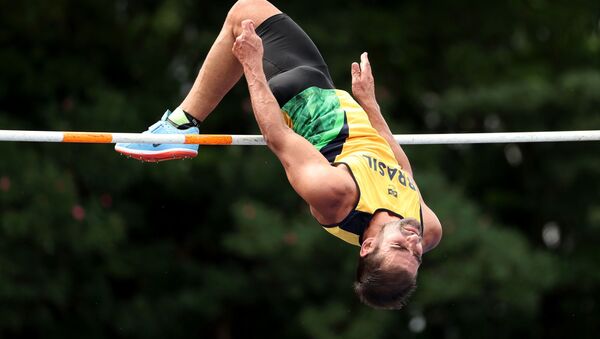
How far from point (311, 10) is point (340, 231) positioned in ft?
29.3

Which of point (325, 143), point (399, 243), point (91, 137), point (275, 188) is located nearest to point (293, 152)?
point (325, 143)

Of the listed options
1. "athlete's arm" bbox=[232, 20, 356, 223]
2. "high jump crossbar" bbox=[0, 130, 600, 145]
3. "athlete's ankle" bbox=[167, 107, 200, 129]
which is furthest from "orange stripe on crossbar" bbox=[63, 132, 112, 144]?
"athlete's arm" bbox=[232, 20, 356, 223]

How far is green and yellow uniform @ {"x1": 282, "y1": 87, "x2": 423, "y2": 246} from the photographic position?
18.6ft

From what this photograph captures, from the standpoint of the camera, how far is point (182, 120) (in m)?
6.35

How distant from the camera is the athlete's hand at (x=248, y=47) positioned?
18.9 feet

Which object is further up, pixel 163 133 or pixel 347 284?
pixel 163 133

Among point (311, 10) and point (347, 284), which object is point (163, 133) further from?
point (311, 10)

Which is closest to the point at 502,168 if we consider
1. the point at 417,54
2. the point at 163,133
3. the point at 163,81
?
the point at 417,54

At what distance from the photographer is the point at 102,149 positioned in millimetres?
13414

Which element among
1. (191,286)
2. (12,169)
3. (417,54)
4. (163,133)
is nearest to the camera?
(163,133)

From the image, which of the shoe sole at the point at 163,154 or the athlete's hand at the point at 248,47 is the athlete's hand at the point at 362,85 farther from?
the shoe sole at the point at 163,154

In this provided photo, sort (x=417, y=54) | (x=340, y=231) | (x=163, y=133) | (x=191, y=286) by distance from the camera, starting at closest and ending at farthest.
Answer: (x=340, y=231), (x=163, y=133), (x=191, y=286), (x=417, y=54)

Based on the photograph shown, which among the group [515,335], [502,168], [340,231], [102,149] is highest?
[340,231]

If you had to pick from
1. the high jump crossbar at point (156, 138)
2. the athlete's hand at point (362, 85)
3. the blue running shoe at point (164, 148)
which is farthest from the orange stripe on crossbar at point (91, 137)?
the athlete's hand at point (362, 85)
